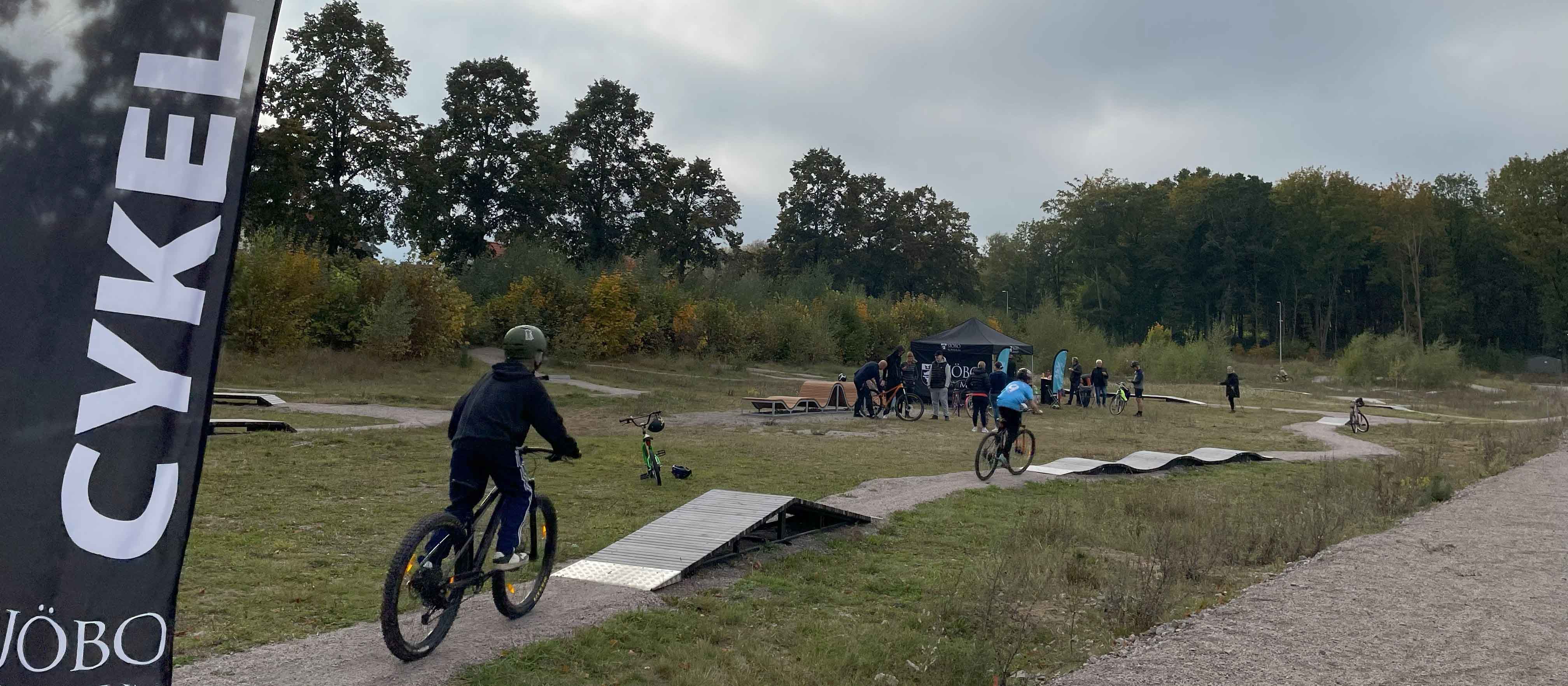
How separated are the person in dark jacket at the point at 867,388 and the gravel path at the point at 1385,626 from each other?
14.5m

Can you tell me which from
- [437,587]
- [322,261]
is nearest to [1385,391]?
[322,261]

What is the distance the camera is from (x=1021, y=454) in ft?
48.4

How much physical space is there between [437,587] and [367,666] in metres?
0.47

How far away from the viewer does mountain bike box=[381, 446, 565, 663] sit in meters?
4.92

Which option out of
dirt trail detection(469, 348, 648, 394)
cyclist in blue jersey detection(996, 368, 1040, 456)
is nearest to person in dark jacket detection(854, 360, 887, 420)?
dirt trail detection(469, 348, 648, 394)

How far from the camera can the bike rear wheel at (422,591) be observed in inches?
191

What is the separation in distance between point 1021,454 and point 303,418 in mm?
12173

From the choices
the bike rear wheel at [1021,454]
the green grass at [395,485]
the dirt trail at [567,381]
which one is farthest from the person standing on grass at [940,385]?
the bike rear wheel at [1021,454]

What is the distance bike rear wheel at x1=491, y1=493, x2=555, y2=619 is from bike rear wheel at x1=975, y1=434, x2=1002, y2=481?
27.0 ft

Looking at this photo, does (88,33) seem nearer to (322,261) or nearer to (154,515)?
(154,515)

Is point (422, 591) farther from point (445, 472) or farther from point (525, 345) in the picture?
point (445, 472)

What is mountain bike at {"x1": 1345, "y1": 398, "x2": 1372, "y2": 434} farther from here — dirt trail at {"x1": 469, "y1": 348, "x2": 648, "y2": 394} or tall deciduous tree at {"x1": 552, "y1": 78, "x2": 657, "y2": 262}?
tall deciduous tree at {"x1": 552, "y1": 78, "x2": 657, "y2": 262}

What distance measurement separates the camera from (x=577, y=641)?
5.68 m

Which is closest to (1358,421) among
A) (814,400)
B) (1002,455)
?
(814,400)
